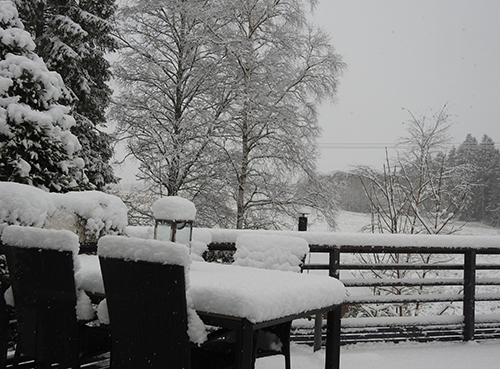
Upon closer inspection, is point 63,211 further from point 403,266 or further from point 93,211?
point 403,266

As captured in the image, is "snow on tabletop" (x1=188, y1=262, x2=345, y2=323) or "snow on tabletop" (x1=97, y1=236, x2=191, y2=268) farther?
A: "snow on tabletop" (x1=188, y1=262, x2=345, y2=323)

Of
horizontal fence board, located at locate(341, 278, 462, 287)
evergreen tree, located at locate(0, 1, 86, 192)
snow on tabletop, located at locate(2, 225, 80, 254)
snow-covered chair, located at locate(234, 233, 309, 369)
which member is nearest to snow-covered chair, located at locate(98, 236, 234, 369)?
snow on tabletop, located at locate(2, 225, 80, 254)

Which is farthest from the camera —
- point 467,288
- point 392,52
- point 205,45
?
point 392,52

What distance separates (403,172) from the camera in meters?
10.5

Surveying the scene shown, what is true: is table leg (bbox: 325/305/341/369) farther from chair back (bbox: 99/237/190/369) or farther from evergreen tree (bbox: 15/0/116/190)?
evergreen tree (bbox: 15/0/116/190)

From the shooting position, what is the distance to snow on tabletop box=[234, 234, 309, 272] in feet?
9.20

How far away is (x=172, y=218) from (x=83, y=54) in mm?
10045

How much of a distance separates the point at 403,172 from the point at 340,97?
344cm

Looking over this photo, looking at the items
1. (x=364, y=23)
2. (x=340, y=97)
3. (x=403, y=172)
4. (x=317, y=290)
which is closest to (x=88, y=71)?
(x=340, y=97)

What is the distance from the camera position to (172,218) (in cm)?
241

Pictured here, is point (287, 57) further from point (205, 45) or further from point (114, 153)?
point (114, 153)

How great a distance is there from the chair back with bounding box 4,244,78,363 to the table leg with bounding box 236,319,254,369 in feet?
2.54

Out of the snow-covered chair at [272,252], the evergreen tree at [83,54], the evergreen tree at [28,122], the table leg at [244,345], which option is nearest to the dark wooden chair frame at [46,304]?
the table leg at [244,345]

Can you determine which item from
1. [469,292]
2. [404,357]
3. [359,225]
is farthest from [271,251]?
[359,225]
